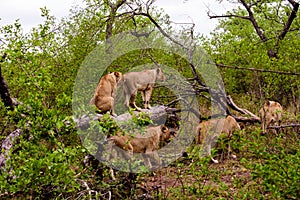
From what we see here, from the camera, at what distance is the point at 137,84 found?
8906mm

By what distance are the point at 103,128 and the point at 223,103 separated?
6124mm

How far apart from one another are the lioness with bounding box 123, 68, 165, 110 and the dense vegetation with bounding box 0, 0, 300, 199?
3.81 ft

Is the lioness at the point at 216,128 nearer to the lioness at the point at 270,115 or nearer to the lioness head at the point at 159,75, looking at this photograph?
the lioness at the point at 270,115

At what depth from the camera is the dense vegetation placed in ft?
17.2

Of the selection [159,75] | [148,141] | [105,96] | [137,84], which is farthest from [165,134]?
[105,96]

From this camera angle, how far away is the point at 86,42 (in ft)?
33.6

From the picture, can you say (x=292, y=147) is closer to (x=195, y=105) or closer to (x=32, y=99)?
(x=195, y=105)

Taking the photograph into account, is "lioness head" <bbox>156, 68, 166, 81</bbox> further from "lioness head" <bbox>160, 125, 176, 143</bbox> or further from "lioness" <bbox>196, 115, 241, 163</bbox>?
"lioness" <bbox>196, 115, 241, 163</bbox>

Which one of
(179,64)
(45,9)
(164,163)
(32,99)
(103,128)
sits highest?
(45,9)

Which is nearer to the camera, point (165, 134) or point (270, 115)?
point (165, 134)

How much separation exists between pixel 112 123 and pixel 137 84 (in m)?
3.54

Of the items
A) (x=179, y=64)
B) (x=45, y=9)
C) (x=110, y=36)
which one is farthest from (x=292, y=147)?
(x=45, y=9)

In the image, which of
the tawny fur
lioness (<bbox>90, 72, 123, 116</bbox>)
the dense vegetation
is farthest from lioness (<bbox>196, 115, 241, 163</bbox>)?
lioness (<bbox>90, 72, 123, 116</bbox>)

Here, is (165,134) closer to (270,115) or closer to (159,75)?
(159,75)
